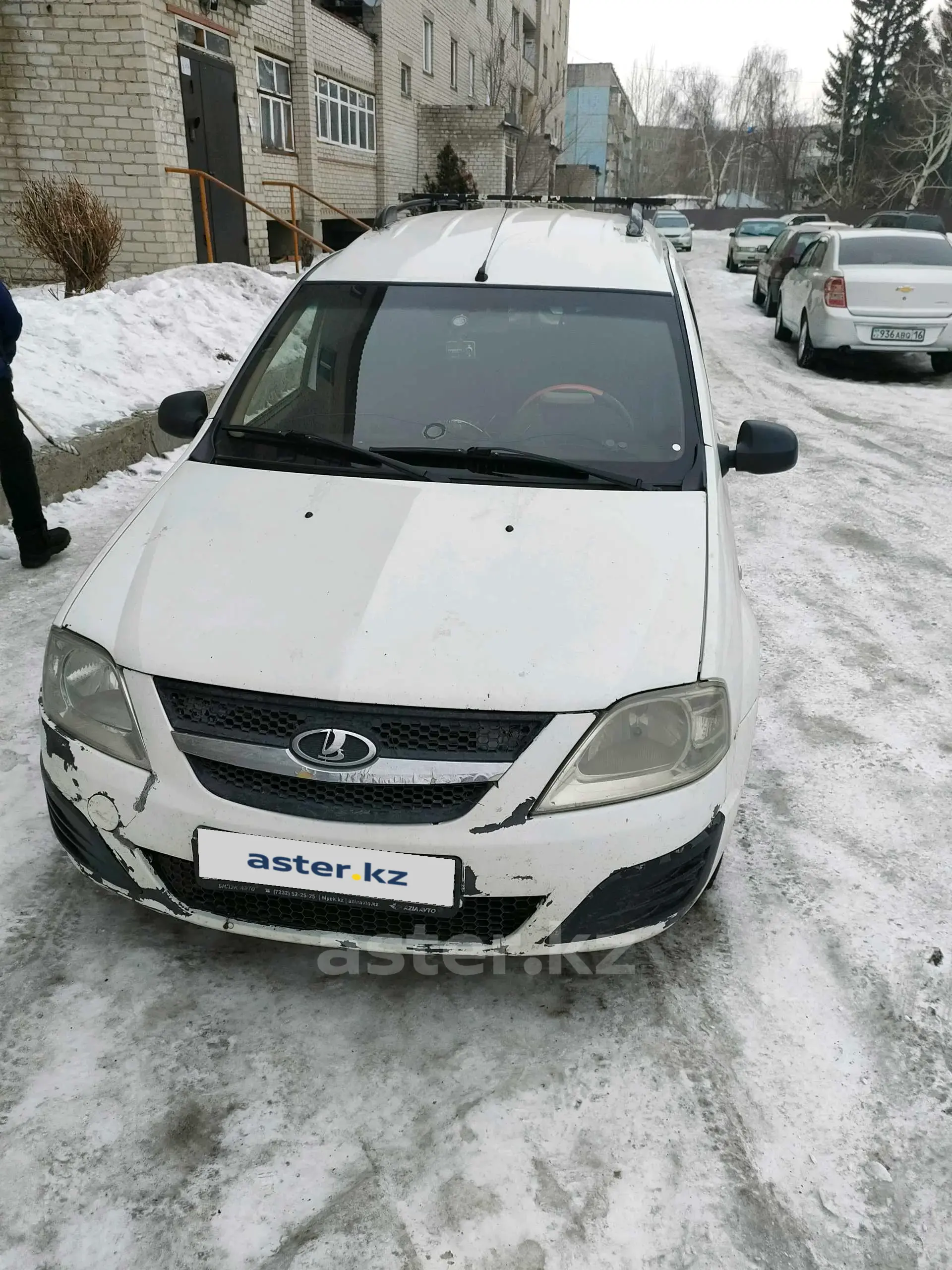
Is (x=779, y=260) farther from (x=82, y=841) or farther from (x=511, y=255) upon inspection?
(x=82, y=841)

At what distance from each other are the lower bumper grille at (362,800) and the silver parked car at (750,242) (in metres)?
23.9

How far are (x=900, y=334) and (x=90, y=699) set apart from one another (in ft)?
34.5

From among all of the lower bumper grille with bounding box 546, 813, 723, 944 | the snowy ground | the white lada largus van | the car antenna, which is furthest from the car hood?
the car antenna

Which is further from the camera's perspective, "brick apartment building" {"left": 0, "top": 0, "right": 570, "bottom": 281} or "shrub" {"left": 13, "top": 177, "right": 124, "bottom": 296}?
"brick apartment building" {"left": 0, "top": 0, "right": 570, "bottom": 281}

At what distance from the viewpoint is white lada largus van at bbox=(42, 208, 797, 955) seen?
2016 mm

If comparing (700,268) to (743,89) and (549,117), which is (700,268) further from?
(743,89)

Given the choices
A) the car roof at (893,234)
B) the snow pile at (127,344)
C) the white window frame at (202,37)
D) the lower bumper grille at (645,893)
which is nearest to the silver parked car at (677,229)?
the white window frame at (202,37)

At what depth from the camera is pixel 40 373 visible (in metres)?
6.54

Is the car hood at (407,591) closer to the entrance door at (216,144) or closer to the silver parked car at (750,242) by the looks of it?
the entrance door at (216,144)

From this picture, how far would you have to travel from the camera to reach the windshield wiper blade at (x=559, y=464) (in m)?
2.73

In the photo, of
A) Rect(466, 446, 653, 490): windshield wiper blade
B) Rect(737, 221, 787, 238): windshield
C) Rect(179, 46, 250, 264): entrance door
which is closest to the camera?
Rect(466, 446, 653, 490): windshield wiper blade

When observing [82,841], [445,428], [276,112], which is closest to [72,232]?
[445,428]

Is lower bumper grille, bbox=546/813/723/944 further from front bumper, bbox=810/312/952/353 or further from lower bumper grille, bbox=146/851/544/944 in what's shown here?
front bumper, bbox=810/312/952/353

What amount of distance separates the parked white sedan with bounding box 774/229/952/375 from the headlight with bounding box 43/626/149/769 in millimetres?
10236
